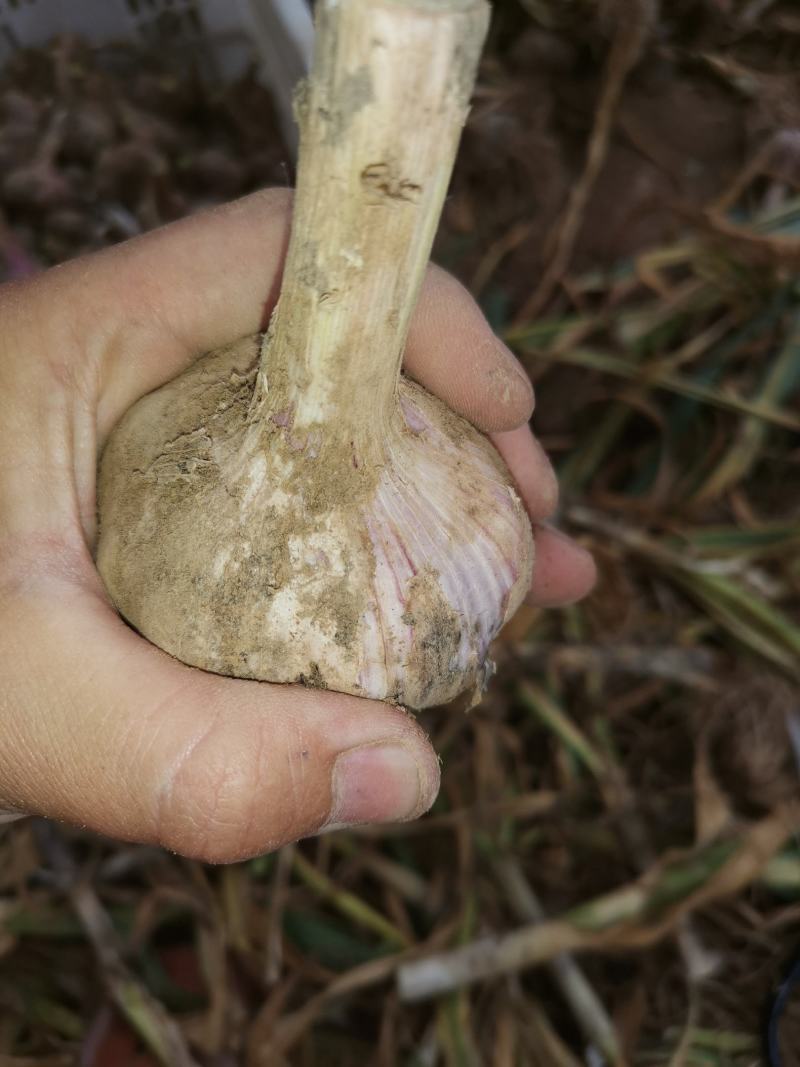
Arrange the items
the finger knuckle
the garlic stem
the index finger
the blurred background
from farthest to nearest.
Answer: the blurred background
the index finger
the finger knuckle
the garlic stem

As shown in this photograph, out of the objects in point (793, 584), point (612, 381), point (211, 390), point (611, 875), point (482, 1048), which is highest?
point (211, 390)

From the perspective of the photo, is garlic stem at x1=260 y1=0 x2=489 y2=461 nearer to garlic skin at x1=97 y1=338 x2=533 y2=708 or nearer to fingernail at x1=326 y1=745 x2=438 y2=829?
garlic skin at x1=97 y1=338 x2=533 y2=708

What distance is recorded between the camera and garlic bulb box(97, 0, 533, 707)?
0.52 m

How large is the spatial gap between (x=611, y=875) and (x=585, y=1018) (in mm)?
163

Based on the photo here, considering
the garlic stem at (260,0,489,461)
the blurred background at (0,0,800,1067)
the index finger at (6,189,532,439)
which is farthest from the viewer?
the blurred background at (0,0,800,1067)

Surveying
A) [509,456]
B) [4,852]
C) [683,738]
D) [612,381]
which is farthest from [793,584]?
[4,852]

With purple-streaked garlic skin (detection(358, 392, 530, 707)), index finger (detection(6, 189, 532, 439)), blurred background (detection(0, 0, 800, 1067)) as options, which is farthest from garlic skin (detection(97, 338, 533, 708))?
blurred background (detection(0, 0, 800, 1067))

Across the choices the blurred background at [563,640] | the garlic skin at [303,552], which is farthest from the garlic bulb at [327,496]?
the blurred background at [563,640]

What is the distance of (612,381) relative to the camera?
4.21 ft

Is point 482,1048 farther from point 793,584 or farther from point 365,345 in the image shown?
point 365,345

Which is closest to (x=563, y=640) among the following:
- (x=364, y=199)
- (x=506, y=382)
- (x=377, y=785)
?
(x=506, y=382)

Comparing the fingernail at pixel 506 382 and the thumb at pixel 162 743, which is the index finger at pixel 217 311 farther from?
the thumb at pixel 162 743

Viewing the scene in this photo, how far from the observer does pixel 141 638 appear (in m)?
0.61

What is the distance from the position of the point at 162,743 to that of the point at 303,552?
0.16 m
